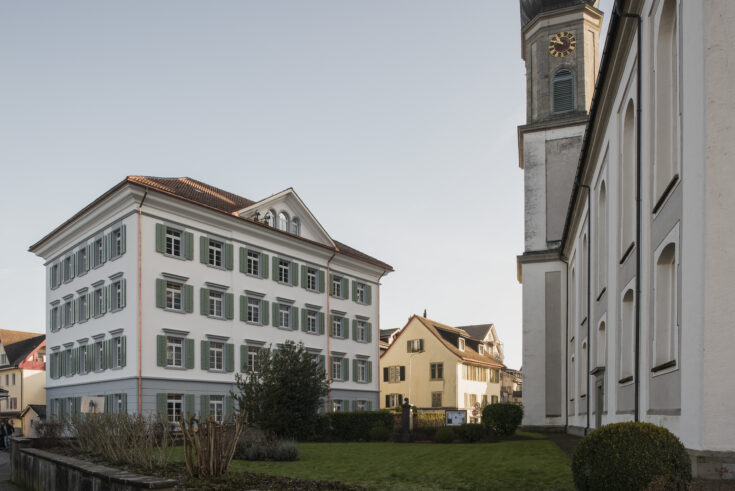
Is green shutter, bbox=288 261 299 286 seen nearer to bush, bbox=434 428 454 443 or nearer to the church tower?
the church tower

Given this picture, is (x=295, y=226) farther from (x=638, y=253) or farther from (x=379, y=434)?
(x=638, y=253)

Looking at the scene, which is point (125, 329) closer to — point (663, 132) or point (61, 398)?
point (61, 398)

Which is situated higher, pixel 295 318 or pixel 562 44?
pixel 562 44

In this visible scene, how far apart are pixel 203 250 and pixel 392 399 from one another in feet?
115

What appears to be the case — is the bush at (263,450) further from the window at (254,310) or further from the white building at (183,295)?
the window at (254,310)

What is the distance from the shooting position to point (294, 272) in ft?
141

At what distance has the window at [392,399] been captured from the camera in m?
65.8

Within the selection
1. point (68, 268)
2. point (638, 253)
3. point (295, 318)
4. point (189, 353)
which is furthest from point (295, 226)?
point (638, 253)

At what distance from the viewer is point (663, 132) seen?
11.6 m

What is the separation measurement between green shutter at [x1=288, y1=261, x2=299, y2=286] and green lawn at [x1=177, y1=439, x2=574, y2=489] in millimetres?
23732

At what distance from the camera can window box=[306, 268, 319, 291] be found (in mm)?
44406

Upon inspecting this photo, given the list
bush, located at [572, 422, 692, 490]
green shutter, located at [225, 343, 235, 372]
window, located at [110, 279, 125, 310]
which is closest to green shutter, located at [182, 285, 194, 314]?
window, located at [110, 279, 125, 310]

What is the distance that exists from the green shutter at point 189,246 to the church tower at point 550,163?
661 inches

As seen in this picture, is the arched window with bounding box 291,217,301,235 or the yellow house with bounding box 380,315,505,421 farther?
the yellow house with bounding box 380,315,505,421
